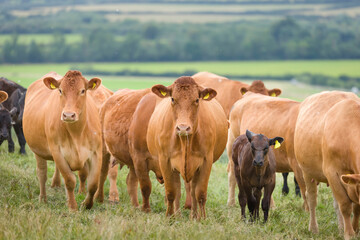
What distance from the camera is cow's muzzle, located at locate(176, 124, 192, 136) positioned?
735cm

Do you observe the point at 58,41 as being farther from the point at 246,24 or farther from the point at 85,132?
the point at 85,132

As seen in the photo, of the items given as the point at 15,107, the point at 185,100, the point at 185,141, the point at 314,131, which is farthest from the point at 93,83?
the point at 15,107

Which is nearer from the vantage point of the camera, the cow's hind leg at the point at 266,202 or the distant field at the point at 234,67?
the cow's hind leg at the point at 266,202

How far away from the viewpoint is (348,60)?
242ft

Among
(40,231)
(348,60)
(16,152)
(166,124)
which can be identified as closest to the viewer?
(40,231)

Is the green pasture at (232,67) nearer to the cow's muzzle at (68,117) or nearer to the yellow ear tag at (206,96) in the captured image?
the cow's muzzle at (68,117)

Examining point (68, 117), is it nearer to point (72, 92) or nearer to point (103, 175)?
point (72, 92)

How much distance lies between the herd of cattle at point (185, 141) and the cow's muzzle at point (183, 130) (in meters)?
0.01

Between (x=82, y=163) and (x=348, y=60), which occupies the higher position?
(x=82, y=163)

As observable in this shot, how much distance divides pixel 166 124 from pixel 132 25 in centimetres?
7658

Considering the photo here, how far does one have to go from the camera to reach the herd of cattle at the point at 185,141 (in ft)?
25.0

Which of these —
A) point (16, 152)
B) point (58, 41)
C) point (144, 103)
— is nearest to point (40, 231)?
point (144, 103)

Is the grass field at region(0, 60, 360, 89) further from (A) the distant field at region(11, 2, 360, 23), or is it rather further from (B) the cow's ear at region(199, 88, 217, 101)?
(B) the cow's ear at region(199, 88, 217, 101)

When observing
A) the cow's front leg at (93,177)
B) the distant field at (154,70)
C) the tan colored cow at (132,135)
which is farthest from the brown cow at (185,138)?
the distant field at (154,70)
